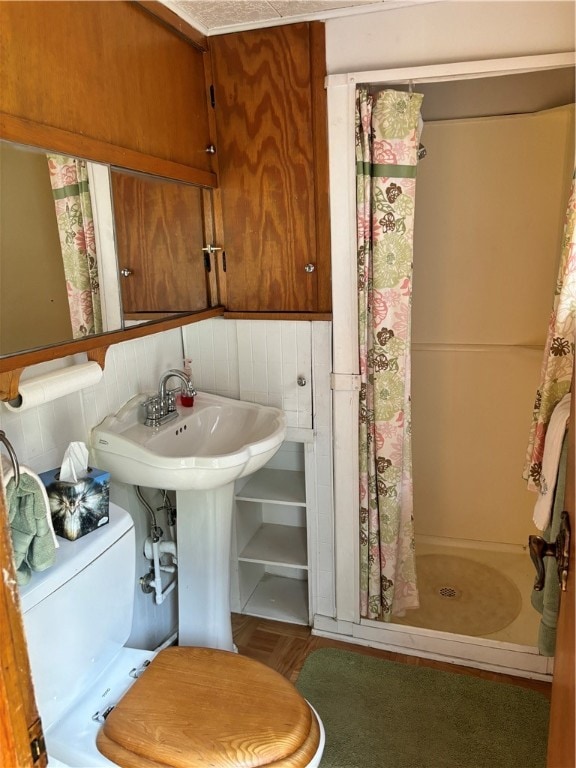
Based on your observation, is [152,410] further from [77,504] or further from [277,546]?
[277,546]

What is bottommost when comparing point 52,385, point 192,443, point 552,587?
point 552,587

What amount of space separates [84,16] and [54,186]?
403 mm

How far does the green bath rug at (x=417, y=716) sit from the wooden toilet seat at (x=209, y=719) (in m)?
0.50

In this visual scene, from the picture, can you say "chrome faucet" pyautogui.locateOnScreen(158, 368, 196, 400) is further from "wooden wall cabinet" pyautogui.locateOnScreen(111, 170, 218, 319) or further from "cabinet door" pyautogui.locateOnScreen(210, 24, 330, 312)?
"cabinet door" pyautogui.locateOnScreen(210, 24, 330, 312)

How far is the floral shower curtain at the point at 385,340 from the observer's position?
1826mm

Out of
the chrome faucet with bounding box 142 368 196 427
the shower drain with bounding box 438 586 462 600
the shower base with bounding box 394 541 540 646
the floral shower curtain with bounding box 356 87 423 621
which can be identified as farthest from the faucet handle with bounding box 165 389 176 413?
the shower drain with bounding box 438 586 462 600

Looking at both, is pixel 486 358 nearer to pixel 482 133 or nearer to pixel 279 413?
pixel 482 133

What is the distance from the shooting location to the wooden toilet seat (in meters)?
1.24

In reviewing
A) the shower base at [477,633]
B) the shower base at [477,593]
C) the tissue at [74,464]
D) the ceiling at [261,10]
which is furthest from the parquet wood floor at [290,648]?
the ceiling at [261,10]

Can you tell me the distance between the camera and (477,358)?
102 inches

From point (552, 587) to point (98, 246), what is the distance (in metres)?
1.55

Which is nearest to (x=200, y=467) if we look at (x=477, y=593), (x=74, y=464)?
(x=74, y=464)

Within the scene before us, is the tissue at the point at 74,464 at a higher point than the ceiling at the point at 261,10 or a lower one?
lower

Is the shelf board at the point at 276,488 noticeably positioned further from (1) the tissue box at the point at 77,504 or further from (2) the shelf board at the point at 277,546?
(1) the tissue box at the point at 77,504
